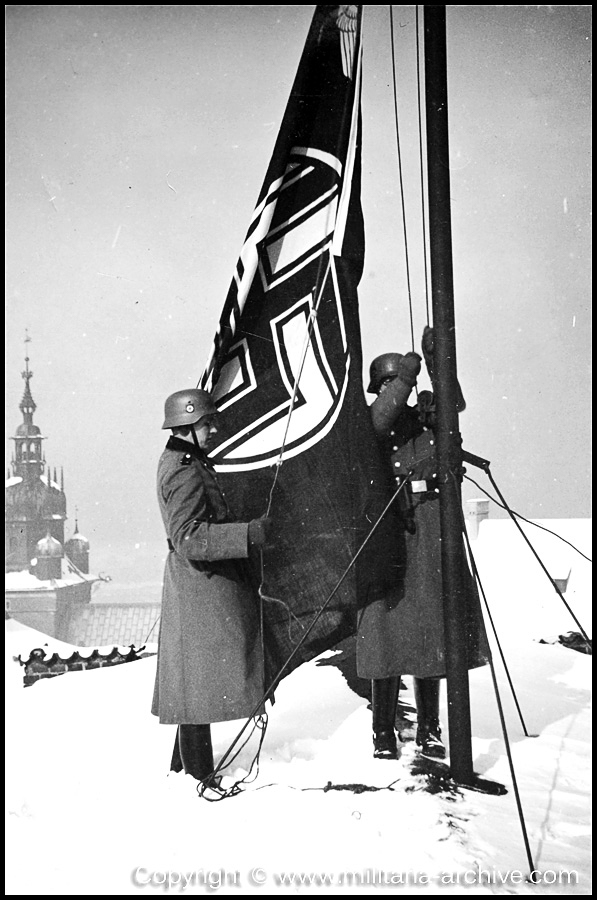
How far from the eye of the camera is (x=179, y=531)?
2322 millimetres

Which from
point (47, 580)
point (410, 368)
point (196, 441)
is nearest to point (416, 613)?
point (410, 368)

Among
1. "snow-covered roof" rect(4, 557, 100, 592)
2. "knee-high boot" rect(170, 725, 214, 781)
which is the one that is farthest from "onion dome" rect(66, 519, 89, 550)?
"knee-high boot" rect(170, 725, 214, 781)

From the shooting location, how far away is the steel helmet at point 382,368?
289 centimetres

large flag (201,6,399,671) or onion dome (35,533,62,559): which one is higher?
large flag (201,6,399,671)

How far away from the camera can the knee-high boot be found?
2.40 metres

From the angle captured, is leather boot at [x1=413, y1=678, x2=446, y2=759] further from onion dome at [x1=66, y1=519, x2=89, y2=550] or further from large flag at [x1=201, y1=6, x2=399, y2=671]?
onion dome at [x1=66, y1=519, x2=89, y2=550]

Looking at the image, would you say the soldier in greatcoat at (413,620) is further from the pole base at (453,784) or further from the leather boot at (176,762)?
the leather boot at (176,762)

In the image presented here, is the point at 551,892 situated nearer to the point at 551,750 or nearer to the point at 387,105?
the point at 551,750

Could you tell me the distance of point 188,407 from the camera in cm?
241

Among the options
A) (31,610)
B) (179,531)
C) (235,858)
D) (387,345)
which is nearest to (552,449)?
(387,345)

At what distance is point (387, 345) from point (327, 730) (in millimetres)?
2046

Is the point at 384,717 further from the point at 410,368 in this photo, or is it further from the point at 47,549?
the point at 47,549

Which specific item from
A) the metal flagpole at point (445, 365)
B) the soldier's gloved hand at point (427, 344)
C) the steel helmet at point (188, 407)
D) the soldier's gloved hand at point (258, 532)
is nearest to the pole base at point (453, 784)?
the metal flagpole at point (445, 365)

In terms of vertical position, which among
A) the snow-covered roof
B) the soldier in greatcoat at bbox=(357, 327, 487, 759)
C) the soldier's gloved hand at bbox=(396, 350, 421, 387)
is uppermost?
the soldier's gloved hand at bbox=(396, 350, 421, 387)
